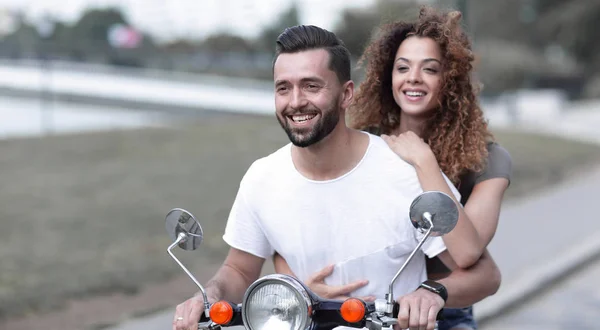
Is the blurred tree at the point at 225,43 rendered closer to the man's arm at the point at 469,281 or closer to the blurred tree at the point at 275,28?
the blurred tree at the point at 275,28

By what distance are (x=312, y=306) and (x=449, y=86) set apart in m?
1.16

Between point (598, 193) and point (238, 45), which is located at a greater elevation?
point (238, 45)

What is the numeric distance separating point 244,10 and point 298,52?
3155 centimetres

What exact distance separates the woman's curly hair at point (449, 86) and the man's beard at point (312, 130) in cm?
62

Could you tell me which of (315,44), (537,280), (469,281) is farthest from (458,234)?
(537,280)

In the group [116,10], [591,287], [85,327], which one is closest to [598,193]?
[591,287]

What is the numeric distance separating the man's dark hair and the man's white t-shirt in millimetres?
297

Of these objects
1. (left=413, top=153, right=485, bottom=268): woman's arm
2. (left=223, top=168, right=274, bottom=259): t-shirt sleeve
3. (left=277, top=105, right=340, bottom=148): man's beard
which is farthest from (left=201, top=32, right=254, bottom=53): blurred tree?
(left=277, top=105, right=340, bottom=148): man's beard

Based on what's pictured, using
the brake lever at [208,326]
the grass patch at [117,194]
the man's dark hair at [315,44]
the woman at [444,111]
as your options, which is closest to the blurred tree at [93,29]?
the grass patch at [117,194]

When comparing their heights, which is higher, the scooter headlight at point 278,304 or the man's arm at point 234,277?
the man's arm at point 234,277

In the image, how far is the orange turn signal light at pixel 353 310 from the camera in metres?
2.22

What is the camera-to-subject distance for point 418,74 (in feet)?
9.79

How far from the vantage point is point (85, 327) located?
6457 millimetres

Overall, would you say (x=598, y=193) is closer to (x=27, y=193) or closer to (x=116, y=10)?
(x=27, y=193)
